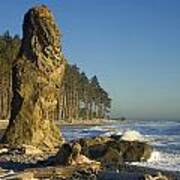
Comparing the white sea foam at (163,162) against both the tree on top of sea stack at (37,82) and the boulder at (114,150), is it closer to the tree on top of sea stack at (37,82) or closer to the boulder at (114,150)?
the boulder at (114,150)

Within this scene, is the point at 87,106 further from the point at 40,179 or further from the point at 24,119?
the point at 40,179

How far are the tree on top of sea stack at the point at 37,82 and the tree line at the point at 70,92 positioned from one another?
5357cm

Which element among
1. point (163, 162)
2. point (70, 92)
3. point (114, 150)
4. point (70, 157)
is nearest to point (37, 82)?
point (114, 150)

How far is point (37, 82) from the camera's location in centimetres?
2836

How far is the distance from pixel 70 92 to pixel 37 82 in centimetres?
10116

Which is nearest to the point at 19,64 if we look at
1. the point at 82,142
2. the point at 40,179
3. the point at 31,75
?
the point at 31,75

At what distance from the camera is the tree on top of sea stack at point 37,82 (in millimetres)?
28062

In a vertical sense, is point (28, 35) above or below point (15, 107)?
above

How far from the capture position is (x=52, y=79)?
28.7 meters

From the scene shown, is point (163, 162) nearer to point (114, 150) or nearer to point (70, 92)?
point (114, 150)

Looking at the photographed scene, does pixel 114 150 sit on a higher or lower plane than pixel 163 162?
higher

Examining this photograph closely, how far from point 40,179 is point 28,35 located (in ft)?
48.1

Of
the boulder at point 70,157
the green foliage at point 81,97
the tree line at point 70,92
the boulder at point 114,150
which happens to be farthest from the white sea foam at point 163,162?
the green foliage at point 81,97

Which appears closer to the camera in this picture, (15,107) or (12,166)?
(12,166)
